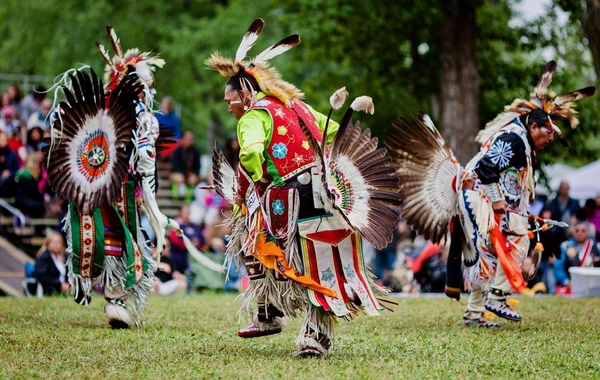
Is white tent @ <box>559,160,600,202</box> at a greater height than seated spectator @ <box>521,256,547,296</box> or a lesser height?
greater

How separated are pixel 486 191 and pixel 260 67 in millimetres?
2428

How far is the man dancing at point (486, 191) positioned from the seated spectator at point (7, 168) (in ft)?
25.3

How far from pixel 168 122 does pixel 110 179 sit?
31.3 ft

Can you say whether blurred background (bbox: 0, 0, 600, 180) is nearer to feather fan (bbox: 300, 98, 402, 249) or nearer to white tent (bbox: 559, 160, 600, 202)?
white tent (bbox: 559, 160, 600, 202)

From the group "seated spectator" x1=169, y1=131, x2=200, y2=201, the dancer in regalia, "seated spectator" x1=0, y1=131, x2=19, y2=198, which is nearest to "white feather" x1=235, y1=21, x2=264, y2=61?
the dancer in regalia


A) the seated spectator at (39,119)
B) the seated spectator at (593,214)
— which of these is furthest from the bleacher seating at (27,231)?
the seated spectator at (593,214)

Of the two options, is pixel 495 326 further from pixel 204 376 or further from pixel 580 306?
pixel 204 376

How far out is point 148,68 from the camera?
25.4 ft

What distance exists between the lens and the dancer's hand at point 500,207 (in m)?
7.64

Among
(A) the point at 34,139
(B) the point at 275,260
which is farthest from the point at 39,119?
(B) the point at 275,260

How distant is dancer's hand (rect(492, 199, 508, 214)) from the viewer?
25.1 ft

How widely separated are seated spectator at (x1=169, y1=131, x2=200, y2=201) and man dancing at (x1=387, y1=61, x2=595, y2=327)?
867cm

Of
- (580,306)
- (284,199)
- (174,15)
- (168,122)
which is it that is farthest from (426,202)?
(174,15)

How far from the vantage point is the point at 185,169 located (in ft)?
55.8
